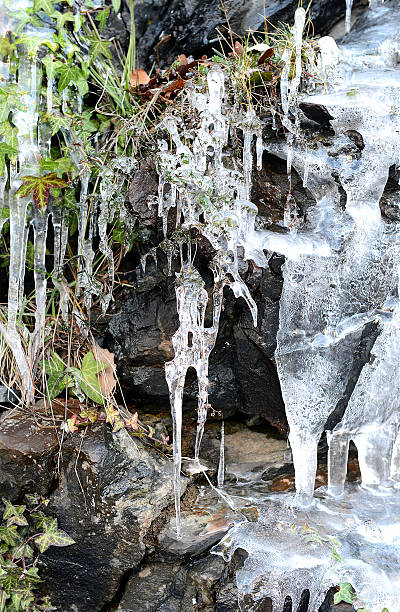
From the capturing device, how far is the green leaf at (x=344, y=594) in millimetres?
2291

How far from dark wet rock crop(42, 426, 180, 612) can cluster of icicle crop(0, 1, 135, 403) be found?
1.61 feet

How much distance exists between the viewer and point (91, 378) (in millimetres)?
2908

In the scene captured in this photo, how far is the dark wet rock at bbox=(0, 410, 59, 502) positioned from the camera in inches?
104

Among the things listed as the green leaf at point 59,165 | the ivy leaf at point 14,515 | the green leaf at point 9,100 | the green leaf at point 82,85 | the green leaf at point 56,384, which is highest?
the green leaf at point 82,85

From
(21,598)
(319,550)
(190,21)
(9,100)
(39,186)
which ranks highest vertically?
(190,21)

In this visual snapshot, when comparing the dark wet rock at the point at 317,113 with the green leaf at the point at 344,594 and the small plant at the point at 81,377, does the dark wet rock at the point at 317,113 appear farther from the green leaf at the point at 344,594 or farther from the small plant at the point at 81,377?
the green leaf at the point at 344,594

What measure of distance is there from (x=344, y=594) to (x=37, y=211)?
7.12 ft

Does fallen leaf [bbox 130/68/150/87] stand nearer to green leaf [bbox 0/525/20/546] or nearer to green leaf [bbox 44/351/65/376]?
green leaf [bbox 44/351/65/376]

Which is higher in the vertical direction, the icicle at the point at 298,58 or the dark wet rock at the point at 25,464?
the icicle at the point at 298,58

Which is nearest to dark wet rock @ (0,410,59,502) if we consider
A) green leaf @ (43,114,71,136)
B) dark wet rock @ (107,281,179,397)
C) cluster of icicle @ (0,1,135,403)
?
cluster of icicle @ (0,1,135,403)

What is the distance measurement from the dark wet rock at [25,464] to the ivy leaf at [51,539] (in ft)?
0.52

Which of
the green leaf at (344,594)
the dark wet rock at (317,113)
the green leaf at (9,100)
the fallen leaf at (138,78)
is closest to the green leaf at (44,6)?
the green leaf at (9,100)

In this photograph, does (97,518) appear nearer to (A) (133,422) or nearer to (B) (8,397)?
(A) (133,422)

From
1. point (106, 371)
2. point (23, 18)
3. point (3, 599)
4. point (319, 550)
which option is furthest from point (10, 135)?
point (319, 550)
